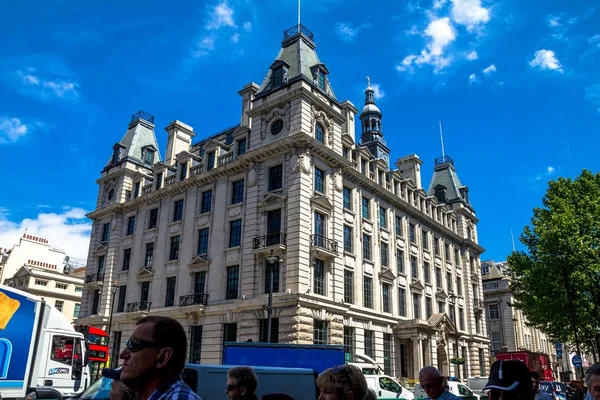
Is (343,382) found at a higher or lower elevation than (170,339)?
lower

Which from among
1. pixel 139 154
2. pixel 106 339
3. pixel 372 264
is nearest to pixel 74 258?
pixel 139 154

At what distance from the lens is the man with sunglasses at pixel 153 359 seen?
8.87 feet

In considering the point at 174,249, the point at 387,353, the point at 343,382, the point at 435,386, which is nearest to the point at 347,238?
the point at 387,353

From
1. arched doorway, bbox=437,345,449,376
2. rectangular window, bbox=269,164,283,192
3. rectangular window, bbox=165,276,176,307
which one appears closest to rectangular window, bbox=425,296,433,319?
arched doorway, bbox=437,345,449,376

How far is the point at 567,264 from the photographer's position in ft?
97.7

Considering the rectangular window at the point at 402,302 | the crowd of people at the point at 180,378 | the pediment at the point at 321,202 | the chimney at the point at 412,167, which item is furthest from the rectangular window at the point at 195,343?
the crowd of people at the point at 180,378

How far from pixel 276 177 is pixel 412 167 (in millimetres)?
20389

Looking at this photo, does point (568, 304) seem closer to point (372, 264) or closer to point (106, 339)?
point (372, 264)

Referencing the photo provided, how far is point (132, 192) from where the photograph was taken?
40.2 meters

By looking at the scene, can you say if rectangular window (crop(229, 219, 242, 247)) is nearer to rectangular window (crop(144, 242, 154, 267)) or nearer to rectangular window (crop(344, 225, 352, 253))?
rectangular window (crop(344, 225, 352, 253))

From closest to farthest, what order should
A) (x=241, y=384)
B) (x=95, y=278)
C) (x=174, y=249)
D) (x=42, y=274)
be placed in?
1. (x=241, y=384)
2. (x=174, y=249)
3. (x=95, y=278)
4. (x=42, y=274)

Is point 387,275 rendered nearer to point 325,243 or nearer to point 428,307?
point 428,307

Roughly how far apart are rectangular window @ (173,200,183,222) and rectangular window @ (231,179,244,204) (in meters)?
5.53

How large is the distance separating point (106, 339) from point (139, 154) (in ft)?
55.5
